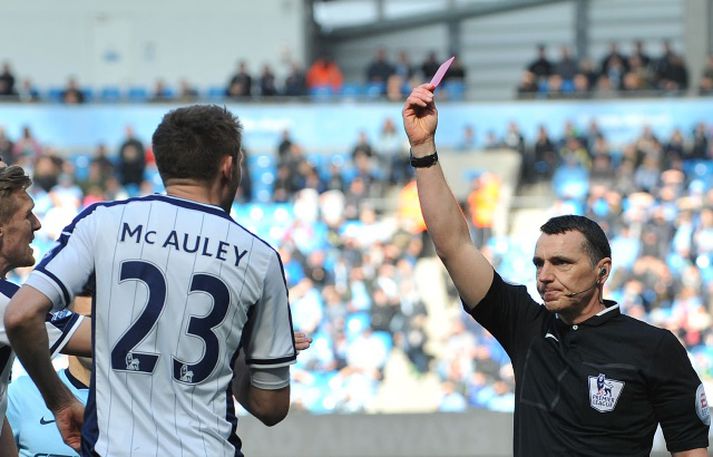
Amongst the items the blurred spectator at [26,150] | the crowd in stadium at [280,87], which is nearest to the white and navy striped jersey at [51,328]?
the blurred spectator at [26,150]

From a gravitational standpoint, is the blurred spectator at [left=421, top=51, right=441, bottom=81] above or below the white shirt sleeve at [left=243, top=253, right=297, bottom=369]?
above

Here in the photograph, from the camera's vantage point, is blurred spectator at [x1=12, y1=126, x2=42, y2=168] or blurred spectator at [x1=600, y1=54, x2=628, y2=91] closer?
blurred spectator at [x1=12, y1=126, x2=42, y2=168]

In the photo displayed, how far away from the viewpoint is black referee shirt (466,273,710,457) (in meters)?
4.01

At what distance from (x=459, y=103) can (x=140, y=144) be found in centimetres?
586

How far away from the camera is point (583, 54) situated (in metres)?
30.7

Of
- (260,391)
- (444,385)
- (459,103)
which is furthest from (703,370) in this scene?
(260,391)

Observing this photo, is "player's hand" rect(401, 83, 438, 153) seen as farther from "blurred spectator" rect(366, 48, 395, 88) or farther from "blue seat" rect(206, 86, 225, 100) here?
"blurred spectator" rect(366, 48, 395, 88)

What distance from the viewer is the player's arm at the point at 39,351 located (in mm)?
3393

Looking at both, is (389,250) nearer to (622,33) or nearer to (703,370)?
(703,370)

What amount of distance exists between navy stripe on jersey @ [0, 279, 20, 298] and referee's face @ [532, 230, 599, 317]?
165 centimetres

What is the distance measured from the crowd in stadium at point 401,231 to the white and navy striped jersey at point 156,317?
11.0 m

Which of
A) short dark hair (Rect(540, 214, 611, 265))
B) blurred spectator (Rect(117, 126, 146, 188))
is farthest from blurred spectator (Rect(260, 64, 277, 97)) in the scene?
short dark hair (Rect(540, 214, 611, 265))

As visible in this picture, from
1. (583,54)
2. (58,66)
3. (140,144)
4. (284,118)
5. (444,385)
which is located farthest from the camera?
(583,54)

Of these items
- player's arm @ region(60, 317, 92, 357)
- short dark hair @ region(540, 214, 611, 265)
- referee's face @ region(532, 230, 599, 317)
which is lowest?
player's arm @ region(60, 317, 92, 357)
